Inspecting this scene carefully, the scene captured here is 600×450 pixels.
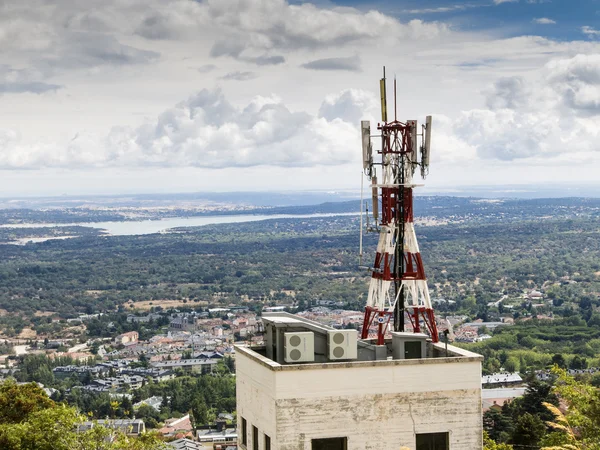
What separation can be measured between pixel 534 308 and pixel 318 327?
168 m

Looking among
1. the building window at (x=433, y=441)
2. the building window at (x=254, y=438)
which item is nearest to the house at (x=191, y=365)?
the building window at (x=254, y=438)

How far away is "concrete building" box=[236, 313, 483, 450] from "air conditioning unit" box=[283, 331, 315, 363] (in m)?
0.02

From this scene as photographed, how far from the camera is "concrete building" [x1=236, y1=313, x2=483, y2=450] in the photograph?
1988 cm

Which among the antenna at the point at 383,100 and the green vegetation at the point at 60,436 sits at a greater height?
the antenna at the point at 383,100

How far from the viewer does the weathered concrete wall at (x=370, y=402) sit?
19.9 m

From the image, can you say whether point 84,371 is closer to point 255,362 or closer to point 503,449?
point 503,449

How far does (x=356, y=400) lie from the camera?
20109 millimetres

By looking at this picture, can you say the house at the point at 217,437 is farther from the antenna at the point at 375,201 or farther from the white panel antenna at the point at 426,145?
the white panel antenna at the point at 426,145

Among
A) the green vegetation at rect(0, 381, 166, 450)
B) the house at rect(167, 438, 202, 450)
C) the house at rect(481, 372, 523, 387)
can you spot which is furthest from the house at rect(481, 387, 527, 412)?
the green vegetation at rect(0, 381, 166, 450)

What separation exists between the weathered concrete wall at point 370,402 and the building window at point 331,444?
0.13m

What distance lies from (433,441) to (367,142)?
7.36 m

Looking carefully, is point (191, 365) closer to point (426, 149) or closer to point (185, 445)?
point (185, 445)

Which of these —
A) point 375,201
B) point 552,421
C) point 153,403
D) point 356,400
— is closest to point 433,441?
point 356,400

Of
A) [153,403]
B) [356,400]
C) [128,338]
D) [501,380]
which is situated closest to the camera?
[356,400]
